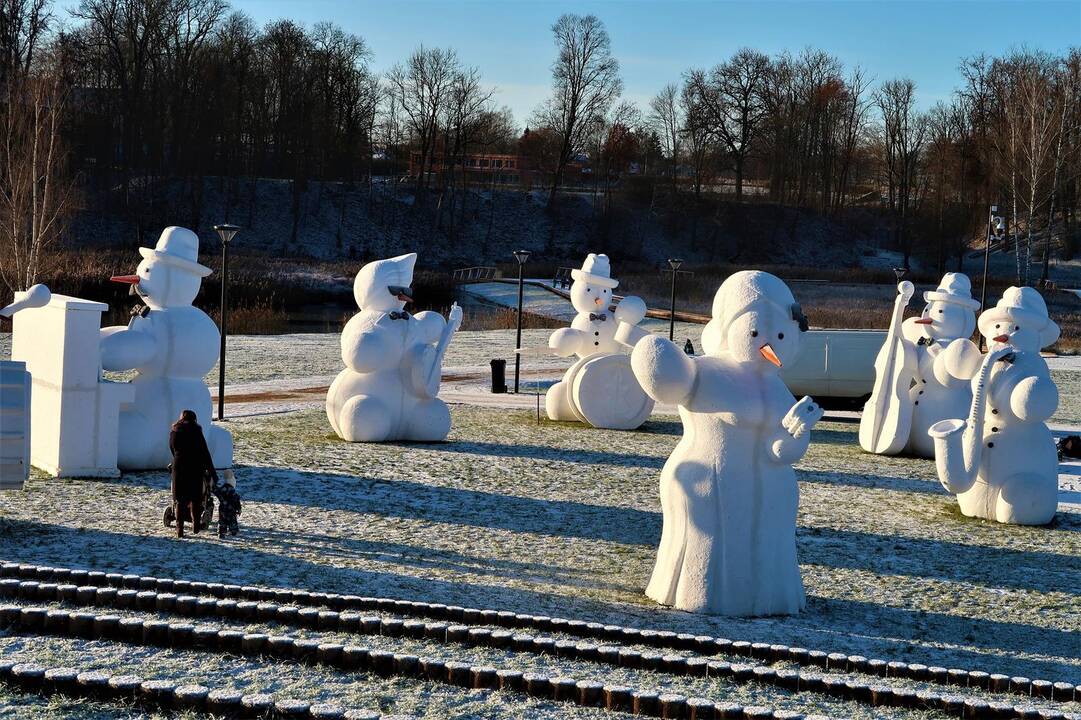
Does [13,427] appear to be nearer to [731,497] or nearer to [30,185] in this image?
[731,497]

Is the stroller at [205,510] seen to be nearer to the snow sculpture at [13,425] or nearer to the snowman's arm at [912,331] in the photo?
the snow sculpture at [13,425]

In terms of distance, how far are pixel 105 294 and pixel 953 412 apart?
27896 millimetres

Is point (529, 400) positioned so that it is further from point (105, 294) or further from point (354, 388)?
point (105, 294)

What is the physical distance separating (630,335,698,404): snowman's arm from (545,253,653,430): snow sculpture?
977cm

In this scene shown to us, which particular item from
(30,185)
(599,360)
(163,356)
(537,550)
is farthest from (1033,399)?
(30,185)

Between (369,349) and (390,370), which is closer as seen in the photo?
(369,349)

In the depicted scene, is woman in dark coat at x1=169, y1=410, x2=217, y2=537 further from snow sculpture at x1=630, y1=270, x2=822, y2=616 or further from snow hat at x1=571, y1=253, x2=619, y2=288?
snow hat at x1=571, y1=253, x2=619, y2=288

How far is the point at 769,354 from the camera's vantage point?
9703 millimetres

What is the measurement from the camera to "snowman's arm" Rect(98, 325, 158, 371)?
544 inches

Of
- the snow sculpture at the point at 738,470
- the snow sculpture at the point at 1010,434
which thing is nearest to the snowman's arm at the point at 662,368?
the snow sculpture at the point at 738,470

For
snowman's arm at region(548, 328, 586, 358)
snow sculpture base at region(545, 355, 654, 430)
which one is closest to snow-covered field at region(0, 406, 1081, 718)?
snow sculpture base at region(545, 355, 654, 430)

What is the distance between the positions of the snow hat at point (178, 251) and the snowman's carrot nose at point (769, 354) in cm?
732

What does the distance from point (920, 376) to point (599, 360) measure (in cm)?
481

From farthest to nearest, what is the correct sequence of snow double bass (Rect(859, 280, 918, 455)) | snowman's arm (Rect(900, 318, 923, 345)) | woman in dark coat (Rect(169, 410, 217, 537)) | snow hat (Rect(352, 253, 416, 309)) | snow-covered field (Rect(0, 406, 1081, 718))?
1. snowman's arm (Rect(900, 318, 923, 345))
2. snow double bass (Rect(859, 280, 918, 455))
3. snow hat (Rect(352, 253, 416, 309))
4. woman in dark coat (Rect(169, 410, 217, 537))
5. snow-covered field (Rect(0, 406, 1081, 718))
